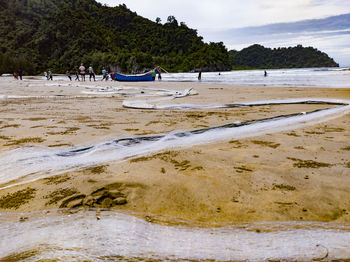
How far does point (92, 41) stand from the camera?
82.6m

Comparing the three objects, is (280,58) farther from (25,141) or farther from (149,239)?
(149,239)

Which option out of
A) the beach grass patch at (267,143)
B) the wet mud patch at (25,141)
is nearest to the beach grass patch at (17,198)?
the wet mud patch at (25,141)

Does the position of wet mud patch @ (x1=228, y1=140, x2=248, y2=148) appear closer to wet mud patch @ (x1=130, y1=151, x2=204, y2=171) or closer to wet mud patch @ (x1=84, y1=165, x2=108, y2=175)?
wet mud patch @ (x1=130, y1=151, x2=204, y2=171)

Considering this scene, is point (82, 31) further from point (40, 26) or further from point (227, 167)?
point (227, 167)

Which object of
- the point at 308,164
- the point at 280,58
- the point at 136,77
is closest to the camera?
the point at 308,164

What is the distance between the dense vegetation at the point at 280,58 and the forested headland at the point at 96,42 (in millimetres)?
753

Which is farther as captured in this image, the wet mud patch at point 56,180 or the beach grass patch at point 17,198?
the wet mud patch at point 56,180

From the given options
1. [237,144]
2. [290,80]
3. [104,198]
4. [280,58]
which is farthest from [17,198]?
[280,58]

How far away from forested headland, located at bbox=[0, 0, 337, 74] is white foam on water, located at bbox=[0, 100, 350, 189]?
71.0 m

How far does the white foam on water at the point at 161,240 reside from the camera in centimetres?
102

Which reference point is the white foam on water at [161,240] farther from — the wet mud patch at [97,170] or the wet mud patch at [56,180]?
the wet mud patch at [97,170]

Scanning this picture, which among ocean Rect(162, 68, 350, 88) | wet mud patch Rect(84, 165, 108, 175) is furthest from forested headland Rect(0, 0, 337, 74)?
wet mud patch Rect(84, 165, 108, 175)

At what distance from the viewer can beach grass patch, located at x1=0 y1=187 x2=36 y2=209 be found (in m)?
1.42

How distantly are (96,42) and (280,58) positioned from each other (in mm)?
108034
